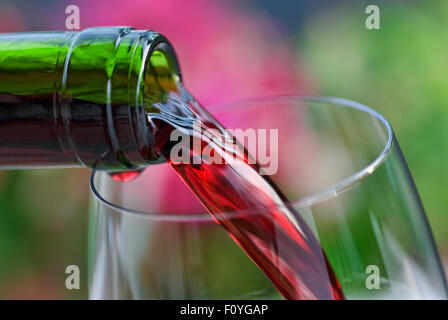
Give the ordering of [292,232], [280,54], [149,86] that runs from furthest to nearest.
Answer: [280,54], [149,86], [292,232]

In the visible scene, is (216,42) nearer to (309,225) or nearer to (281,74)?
(281,74)

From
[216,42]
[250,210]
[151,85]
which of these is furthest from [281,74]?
[250,210]

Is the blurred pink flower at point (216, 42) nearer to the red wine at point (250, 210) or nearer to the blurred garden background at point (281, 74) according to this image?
the blurred garden background at point (281, 74)

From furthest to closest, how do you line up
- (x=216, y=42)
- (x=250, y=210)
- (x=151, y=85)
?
(x=216, y=42), (x=151, y=85), (x=250, y=210)

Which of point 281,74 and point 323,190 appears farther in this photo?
point 281,74

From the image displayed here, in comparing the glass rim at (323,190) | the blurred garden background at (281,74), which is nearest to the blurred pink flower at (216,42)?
the blurred garden background at (281,74)
